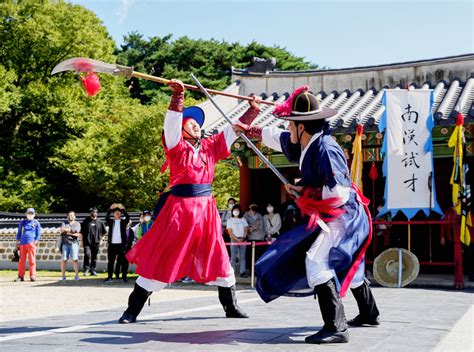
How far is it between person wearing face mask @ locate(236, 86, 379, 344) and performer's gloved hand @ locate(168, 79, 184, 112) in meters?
0.94

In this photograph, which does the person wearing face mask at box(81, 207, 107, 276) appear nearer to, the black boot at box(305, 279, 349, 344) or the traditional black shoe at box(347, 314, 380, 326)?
the traditional black shoe at box(347, 314, 380, 326)

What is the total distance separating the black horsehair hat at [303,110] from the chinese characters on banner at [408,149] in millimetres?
6216

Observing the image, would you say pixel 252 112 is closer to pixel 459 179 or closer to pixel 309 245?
pixel 309 245

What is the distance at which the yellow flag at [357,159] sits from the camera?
10.9m

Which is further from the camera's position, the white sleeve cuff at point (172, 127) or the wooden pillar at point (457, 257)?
the wooden pillar at point (457, 257)

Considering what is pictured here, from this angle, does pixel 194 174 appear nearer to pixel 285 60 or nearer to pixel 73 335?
pixel 73 335

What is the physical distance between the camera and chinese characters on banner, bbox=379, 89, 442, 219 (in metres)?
10.5

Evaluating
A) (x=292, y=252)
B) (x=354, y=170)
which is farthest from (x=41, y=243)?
(x=292, y=252)

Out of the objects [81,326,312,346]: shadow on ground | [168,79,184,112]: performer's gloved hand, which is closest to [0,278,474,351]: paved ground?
[81,326,312,346]: shadow on ground

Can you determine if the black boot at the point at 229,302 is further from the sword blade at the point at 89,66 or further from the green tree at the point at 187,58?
the green tree at the point at 187,58

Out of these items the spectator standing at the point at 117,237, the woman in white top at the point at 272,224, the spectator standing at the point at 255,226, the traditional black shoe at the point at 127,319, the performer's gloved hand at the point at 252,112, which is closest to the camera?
the traditional black shoe at the point at 127,319

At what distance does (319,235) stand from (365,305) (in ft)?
2.74

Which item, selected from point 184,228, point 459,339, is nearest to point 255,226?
Result: point 184,228

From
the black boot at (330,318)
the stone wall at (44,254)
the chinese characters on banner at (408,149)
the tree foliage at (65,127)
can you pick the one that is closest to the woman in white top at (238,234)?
the chinese characters on banner at (408,149)
